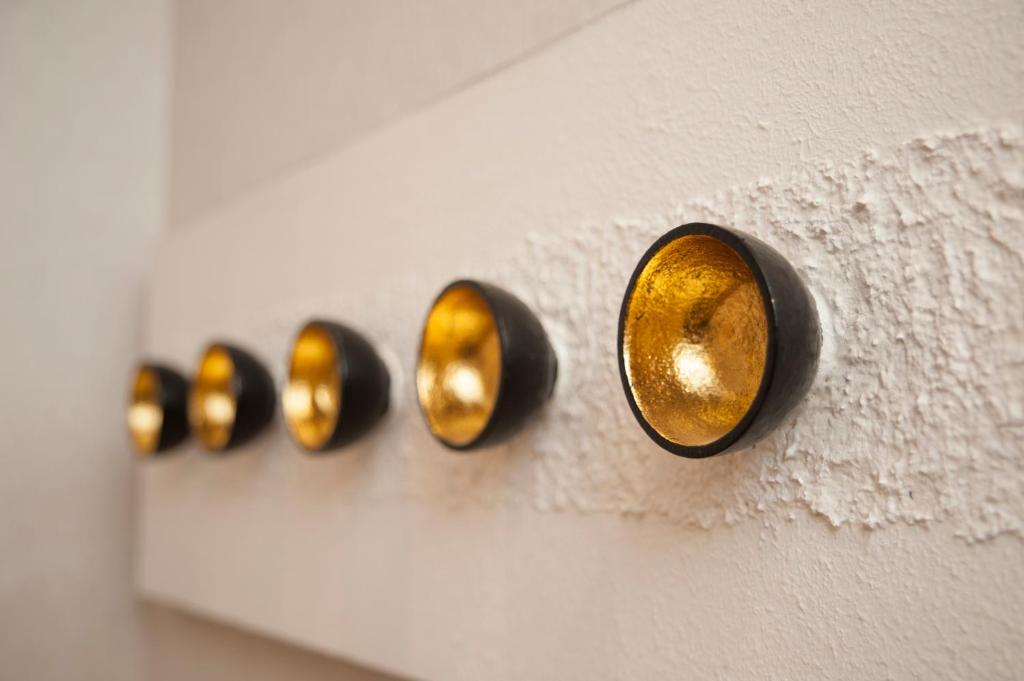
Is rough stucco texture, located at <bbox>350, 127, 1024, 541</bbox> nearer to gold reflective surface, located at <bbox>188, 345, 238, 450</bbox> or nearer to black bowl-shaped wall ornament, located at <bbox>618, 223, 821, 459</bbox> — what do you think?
black bowl-shaped wall ornament, located at <bbox>618, 223, 821, 459</bbox>

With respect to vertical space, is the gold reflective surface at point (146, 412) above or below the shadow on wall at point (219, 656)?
above

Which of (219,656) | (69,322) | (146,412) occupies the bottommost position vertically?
(219,656)

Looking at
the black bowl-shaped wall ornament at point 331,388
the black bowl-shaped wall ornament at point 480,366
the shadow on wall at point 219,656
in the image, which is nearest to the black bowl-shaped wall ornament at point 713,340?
the black bowl-shaped wall ornament at point 480,366

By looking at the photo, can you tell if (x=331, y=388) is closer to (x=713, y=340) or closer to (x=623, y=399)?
(x=623, y=399)

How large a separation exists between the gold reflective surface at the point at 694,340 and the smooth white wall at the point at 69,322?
149cm

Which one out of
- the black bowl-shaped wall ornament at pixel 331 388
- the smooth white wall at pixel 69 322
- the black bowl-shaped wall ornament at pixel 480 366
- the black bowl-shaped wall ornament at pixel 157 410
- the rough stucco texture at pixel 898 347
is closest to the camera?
the rough stucco texture at pixel 898 347

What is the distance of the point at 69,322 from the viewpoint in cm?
170

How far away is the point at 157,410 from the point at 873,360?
119 centimetres

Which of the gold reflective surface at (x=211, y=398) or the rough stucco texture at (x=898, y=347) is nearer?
the rough stucco texture at (x=898, y=347)

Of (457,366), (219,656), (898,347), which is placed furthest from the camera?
(219,656)

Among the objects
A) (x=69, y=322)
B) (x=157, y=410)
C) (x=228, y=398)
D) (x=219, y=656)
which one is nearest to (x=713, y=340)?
(x=228, y=398)

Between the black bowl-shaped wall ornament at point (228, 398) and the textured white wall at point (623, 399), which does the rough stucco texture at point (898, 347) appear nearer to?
the textured white wall at point (623, 399)

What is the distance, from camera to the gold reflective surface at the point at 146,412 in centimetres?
134

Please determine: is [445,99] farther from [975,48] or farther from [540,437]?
[975,48]
